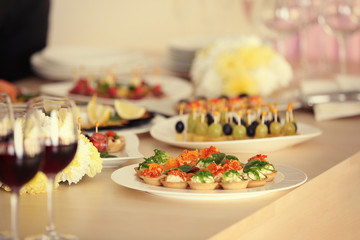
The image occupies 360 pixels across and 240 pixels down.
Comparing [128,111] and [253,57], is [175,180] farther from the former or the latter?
[253,57]

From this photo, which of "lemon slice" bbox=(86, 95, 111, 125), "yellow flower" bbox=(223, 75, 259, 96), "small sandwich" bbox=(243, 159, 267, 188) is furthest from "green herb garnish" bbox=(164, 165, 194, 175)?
"yellow flower" bbox=(223, 75, 259, 96)

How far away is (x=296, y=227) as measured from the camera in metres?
1.47

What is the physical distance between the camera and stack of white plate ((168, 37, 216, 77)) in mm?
3074

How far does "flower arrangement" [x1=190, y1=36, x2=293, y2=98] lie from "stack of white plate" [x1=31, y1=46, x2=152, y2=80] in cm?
45

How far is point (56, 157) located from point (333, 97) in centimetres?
133

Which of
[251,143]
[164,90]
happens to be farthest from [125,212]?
[164,90]

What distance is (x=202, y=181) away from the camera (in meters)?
1.29

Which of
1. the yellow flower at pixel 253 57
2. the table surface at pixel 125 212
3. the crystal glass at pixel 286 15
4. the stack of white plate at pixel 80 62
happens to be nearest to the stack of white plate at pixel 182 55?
the stack of white plate at pixel 80 62

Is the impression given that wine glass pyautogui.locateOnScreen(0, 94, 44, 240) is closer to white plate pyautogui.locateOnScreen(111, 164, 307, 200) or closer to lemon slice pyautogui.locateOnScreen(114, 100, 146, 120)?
white plate pyautogui.locateOnScreen(111, 164, 307, 200)

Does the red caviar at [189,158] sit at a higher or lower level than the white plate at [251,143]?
higher

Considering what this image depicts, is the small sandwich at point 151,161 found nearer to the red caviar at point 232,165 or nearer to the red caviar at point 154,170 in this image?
the red caviar at point 154,170

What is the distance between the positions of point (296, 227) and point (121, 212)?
0.40m

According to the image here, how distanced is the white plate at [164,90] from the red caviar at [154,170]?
0.84 meters

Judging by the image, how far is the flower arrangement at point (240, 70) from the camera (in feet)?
7.92
